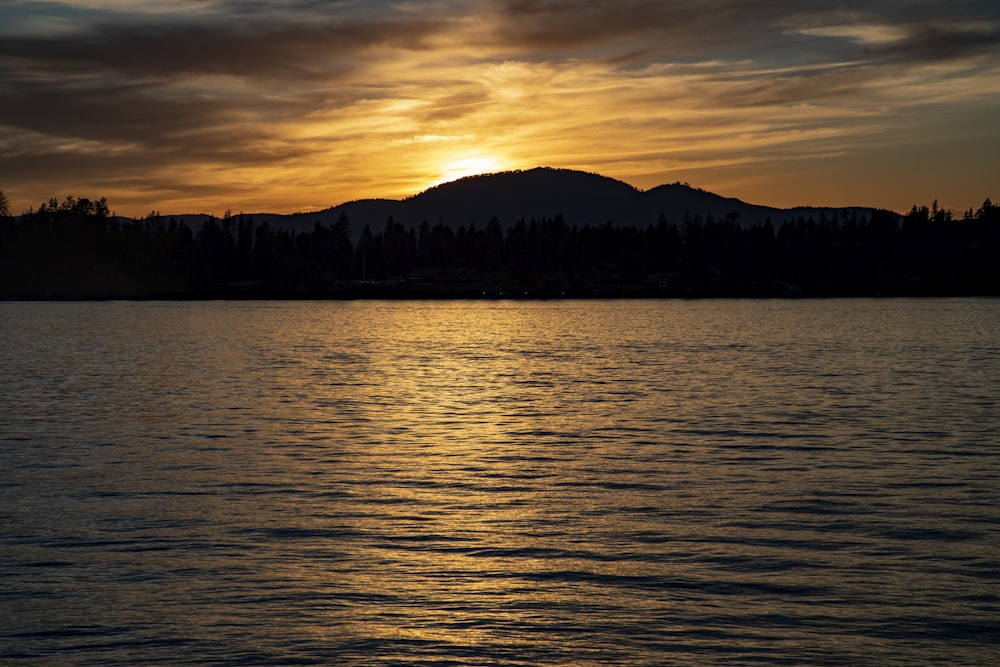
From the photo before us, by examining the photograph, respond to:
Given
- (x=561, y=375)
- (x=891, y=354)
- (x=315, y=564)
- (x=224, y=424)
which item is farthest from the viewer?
(x=891, y=354)

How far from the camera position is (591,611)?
17875 mm

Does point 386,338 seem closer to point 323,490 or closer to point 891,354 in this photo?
point 891,354

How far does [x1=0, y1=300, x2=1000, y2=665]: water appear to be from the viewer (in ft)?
54.1

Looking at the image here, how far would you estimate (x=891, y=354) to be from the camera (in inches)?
3878

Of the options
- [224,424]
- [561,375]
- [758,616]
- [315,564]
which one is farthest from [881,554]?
[561,375]

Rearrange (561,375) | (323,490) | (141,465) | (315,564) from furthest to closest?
(561,375) < (141,465) < (323,490) < (315,564)

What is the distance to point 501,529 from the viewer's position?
24.2 m

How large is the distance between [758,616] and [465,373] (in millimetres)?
60333

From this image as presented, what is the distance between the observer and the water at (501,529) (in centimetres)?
1648

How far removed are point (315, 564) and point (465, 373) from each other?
56478 millimetres

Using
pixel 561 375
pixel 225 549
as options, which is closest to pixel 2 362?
pixel 561 375

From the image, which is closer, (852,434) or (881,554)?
(881,554)

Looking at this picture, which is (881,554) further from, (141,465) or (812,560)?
(141,465)

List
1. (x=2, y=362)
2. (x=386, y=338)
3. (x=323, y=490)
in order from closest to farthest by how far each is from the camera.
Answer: (x=323, y=490) < (x=2, y=362) < (x=386, y=338)
